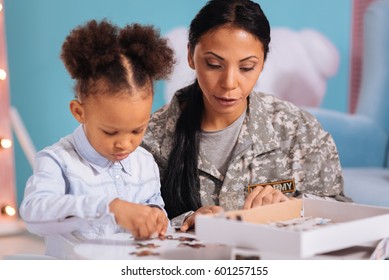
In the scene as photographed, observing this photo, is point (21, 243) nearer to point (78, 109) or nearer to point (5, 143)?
point (5, 143)

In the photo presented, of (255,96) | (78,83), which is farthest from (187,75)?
(78,83)

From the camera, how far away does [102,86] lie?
100cm

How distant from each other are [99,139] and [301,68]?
101cm

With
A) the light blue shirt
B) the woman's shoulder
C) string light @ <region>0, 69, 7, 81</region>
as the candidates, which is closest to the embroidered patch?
the woman's shoulder

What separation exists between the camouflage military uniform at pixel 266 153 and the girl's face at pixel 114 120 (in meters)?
0.32

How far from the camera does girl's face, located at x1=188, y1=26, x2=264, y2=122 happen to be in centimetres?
121

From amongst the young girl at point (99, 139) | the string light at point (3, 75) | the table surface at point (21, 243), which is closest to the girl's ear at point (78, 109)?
the young girl at point (99, 139)

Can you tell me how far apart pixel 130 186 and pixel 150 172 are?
0.20ft

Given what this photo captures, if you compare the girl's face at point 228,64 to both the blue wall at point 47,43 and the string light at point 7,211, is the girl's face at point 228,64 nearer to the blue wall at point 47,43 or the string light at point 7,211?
the blue wall at point 47,43

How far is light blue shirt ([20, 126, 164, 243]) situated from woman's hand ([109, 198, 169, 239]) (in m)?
0.01

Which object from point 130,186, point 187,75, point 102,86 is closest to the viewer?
point 102,86

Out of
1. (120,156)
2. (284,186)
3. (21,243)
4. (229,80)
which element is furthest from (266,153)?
(21,243)

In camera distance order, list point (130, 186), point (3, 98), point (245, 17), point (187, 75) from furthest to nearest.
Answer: point (187, 75)
point (3, 98)
point (245, 17)
point (130, 186)
